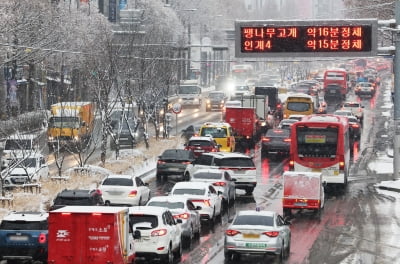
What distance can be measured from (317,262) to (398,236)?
239 inches

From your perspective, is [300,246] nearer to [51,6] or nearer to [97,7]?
[51,6]

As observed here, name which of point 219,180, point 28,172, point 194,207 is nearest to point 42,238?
point 194,207

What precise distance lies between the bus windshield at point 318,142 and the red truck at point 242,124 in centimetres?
2052

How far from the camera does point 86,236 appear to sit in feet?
80.4

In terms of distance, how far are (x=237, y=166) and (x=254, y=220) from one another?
16355 mm

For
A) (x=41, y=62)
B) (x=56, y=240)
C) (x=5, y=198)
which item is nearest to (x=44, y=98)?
(x=41, y=62)

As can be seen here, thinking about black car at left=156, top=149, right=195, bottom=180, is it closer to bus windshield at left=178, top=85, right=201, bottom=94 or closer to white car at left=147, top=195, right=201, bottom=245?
white car at left=147, top=195, right=201, bottom=245

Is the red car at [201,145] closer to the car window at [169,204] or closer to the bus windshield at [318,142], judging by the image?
the bus windshield at [318,142]

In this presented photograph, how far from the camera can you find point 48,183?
141 feet

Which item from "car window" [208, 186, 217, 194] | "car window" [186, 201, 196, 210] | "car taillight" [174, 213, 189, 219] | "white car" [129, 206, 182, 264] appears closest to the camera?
"white car" [129, 206, 182, 264]

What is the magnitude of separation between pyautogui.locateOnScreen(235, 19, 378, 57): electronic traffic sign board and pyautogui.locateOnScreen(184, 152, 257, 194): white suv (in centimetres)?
446

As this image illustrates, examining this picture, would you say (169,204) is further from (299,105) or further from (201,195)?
(299,105)

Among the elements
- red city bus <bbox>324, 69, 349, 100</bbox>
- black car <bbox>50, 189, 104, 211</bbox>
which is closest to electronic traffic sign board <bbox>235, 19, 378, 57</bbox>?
black car <bbox>50, 189, 104, 211</bbox>

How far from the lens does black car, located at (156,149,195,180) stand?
49.2 metres
